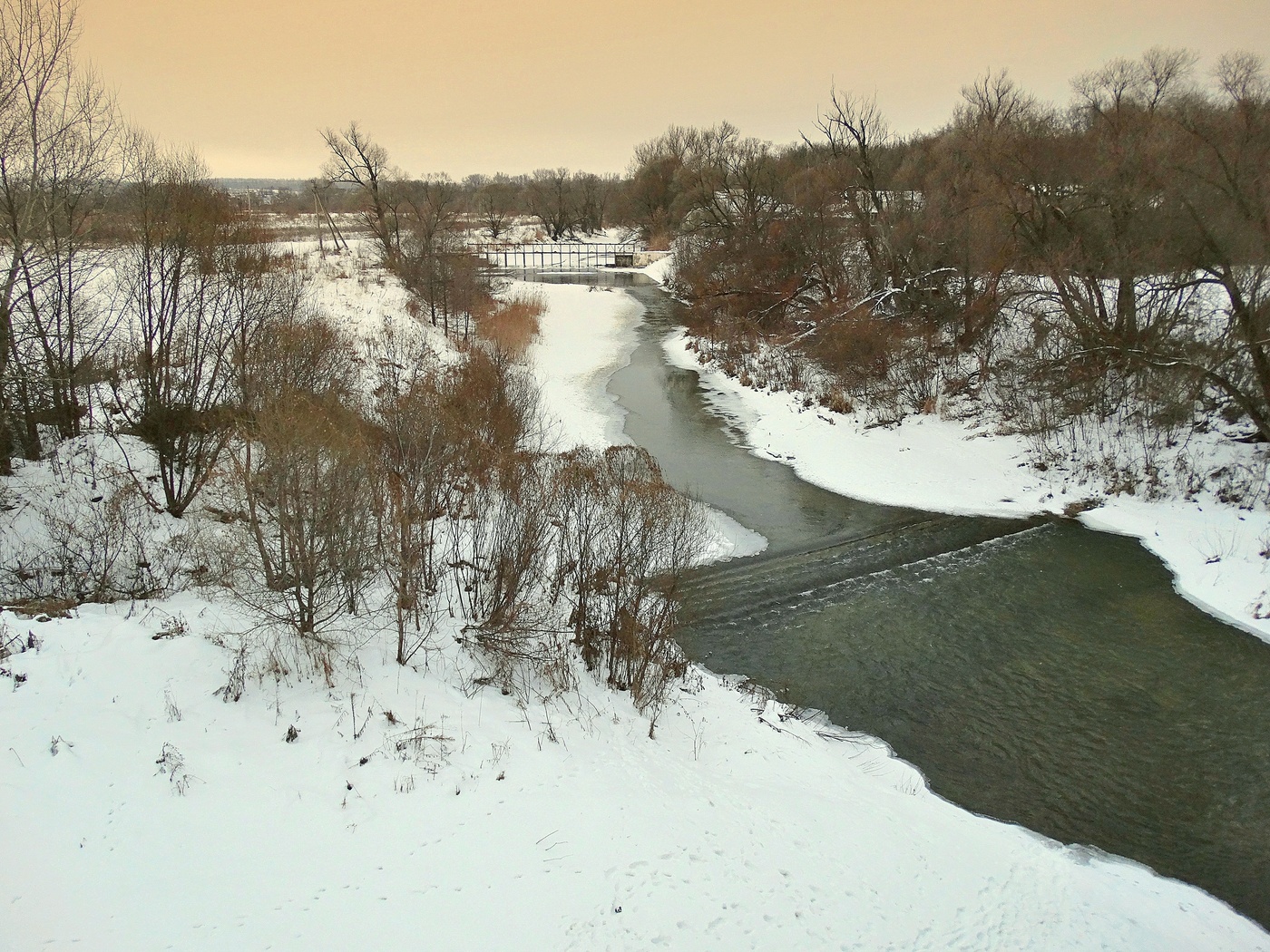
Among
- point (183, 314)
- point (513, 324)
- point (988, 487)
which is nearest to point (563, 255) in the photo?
point (513, 324)

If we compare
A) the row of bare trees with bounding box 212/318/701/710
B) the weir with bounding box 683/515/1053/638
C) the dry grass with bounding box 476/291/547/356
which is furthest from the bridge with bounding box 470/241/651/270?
the row of bare trees with bounding box 212/318/701/710

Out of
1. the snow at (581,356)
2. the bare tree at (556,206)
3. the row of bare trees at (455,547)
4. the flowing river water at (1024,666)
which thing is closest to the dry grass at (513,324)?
the snow at (581,356)

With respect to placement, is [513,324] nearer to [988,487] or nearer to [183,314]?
[183,314]

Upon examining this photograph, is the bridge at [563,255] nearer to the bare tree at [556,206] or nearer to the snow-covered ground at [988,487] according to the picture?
the bare tree at [556,206]

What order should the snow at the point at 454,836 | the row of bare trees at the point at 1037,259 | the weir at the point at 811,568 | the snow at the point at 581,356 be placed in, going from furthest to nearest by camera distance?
the snow at the point at 581,356 → the row of bare trees at the point at 1037,259 → the weir at the point at 811,568 → the snow at the point at 454,836

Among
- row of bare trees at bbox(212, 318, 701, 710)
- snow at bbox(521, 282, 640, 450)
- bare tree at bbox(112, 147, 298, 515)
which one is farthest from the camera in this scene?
snow at bbox(521, 282, 640, 450)

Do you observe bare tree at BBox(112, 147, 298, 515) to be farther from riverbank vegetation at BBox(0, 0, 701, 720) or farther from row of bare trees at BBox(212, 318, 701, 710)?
row of bare trees at BBox(212, 318, 701, 710)
